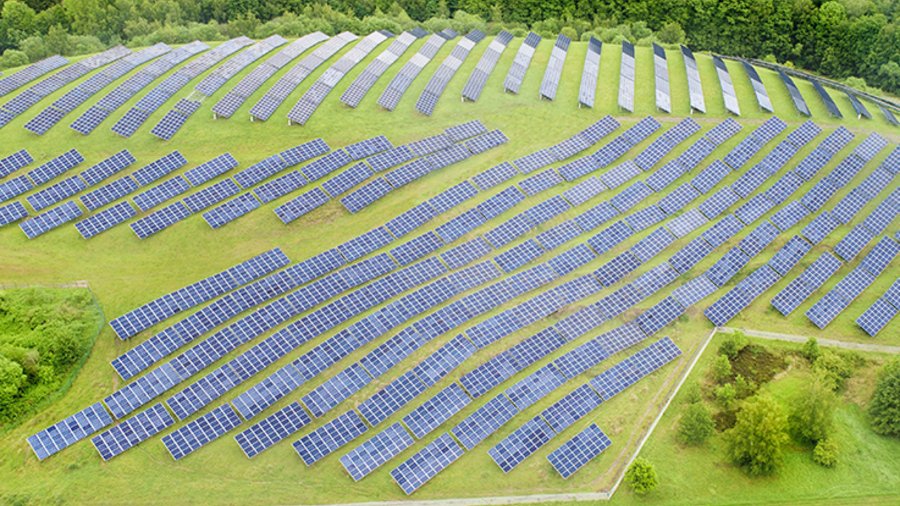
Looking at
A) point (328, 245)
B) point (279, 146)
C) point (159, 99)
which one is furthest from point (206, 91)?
point (328, 245)

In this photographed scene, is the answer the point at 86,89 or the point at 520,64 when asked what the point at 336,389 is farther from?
the point at 520,64

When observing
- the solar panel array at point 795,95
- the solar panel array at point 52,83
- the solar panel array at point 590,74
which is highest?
the solar panel array at point 795,95

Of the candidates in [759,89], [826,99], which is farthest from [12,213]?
[826,99]

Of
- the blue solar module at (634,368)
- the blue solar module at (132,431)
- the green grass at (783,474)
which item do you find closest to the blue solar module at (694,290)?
the blue solar module at (634,368)

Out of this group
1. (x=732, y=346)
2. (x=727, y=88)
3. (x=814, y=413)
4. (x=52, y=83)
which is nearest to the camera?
(x=814, y=413)

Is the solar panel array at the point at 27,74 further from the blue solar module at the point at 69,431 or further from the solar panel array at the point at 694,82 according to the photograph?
the solar panel array at the point at 694,82

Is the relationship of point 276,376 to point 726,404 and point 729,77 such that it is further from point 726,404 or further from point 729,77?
point 729,77

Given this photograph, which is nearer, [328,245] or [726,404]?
[726,404]
